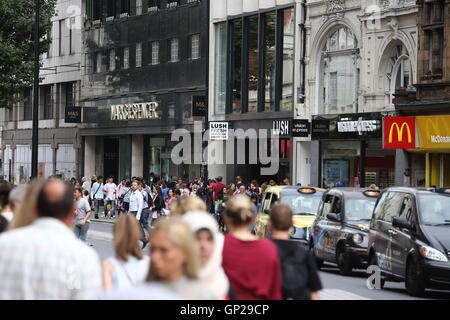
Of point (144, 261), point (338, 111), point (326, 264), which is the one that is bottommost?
point (326, 264)

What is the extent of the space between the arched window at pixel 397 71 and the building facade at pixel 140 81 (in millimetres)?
11487

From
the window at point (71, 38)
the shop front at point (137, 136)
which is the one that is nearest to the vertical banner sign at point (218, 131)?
the shop front at point (137, 136)

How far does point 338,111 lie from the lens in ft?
131

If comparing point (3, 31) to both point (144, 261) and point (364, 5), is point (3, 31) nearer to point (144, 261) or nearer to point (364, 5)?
point (364, 5)

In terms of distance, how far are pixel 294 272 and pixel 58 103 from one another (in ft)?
189

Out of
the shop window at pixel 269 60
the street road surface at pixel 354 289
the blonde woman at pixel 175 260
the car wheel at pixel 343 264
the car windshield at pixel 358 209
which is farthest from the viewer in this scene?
the shop window at pixel 269 60

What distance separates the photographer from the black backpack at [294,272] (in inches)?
324

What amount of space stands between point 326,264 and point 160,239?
765 inches

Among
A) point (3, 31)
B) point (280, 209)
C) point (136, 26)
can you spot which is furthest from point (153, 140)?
point (280, 209)

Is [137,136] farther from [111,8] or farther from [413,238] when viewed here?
[413,238]

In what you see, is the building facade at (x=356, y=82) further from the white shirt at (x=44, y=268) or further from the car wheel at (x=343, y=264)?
the white shirt at (x=44, y=268)

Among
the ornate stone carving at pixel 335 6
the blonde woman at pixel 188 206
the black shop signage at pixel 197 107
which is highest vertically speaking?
the ornate stone carving at pixel 335 6

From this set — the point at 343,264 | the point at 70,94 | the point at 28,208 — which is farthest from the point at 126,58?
the point at 28,208

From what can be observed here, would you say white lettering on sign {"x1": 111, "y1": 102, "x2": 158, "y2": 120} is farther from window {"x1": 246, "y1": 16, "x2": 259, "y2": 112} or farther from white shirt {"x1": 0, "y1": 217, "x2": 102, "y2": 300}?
white shirt {"x1": 0, "y1": 217, "x2": 102, "y2": 300}
